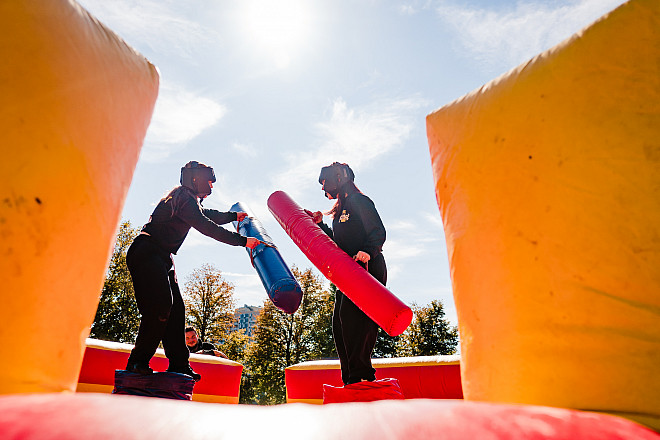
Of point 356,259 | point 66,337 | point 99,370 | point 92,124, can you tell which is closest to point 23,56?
point 92,124

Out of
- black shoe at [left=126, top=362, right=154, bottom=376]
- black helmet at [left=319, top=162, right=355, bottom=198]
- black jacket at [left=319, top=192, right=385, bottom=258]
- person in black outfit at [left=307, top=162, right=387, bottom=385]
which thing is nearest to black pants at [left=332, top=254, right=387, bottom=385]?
person in black outfit at [left=307, top=162, right=387, bottom=385]

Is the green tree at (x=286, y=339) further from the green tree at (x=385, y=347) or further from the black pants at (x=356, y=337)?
the black pants at (x=356, y=337)

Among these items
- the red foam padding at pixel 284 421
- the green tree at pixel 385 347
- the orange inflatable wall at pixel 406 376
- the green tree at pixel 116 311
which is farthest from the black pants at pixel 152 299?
the green tree at pixel 385 347

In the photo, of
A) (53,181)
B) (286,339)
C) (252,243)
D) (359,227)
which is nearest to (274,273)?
(252,243)

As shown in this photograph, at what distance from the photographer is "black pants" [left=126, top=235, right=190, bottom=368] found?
104 inches

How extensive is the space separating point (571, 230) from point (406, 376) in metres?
4.69

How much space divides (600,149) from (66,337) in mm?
1352

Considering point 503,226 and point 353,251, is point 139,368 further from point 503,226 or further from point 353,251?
point 503,226

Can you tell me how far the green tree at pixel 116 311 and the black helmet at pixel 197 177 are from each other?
15.4m

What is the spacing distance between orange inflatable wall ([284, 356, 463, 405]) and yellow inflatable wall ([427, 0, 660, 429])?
436 cm

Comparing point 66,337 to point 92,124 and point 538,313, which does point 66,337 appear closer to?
point 92,124

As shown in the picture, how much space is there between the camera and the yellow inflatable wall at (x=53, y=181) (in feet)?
2.81

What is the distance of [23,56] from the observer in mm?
952

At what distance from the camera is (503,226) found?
1.05 meters
